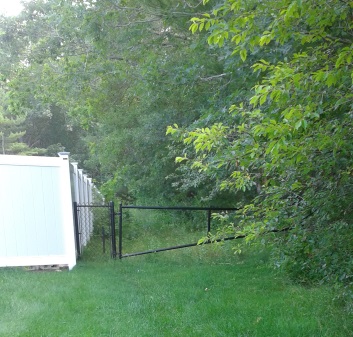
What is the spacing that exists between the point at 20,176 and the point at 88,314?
315 cm

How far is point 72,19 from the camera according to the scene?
1049 cm

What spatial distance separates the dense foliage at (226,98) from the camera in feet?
10.8

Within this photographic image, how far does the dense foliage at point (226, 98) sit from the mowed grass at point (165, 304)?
0.48 metres

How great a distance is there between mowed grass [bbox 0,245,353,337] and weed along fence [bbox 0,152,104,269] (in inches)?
12.4

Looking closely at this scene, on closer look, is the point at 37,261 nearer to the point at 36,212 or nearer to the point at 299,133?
the point at 36,212

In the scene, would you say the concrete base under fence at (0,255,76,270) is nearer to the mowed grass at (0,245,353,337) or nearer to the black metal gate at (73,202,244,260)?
the mowed grass at (0,245,353,337)

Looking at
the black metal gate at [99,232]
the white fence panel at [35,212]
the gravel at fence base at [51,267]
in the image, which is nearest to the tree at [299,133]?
the black metal gate at [99,232]

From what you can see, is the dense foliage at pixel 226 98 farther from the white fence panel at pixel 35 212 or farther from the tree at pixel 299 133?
the white fence panel at pixel 35 212

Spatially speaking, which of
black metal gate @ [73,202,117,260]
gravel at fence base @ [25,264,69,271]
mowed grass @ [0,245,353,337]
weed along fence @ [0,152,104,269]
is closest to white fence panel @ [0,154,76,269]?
weed along fence @ [0,152,104,269]

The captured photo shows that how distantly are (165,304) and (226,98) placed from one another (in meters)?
3.32

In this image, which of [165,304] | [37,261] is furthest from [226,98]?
[37,261]

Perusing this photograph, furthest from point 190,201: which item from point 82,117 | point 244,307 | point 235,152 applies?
point 235,152

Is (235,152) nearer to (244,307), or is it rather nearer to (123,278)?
(244,307)

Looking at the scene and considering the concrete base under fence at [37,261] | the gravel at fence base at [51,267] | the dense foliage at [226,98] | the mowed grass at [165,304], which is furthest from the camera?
the gravel at fence base at [51,267]
